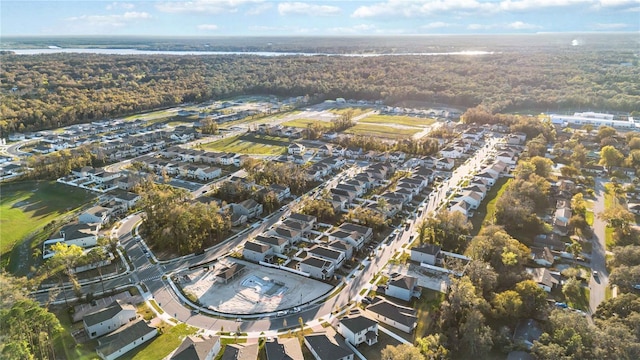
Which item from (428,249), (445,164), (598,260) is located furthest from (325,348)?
(445,164)

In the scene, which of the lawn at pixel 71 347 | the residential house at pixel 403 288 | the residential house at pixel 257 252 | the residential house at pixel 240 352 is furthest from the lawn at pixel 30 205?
the residential house at pixel 403 288

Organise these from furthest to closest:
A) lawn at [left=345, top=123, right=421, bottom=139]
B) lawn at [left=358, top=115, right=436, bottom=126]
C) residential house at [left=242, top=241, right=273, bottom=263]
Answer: lawn at [left=358, top=115, right=436, bottom=126], lawn at [left=345, top=123, right=421, bottom=139], residential house at [left=242, top=241, right=273, bottom=263]

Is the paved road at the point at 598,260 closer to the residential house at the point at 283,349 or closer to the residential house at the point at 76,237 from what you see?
the residential house at the point at 283,349

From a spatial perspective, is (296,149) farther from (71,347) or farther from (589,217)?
(71,347)

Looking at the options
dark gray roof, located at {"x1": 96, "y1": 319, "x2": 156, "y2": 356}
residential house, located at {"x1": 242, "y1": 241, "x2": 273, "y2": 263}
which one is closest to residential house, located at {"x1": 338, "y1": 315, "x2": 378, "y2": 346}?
residential house, located at {"x1": 242, "y1": 241, "x2": 273, "y2": 263}

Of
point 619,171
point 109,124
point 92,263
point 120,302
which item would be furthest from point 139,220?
point 619,171

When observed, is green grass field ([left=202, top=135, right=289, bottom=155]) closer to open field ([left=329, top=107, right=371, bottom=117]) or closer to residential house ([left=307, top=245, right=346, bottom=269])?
open field ([left=329, top=107, right=371, bottom=117])
